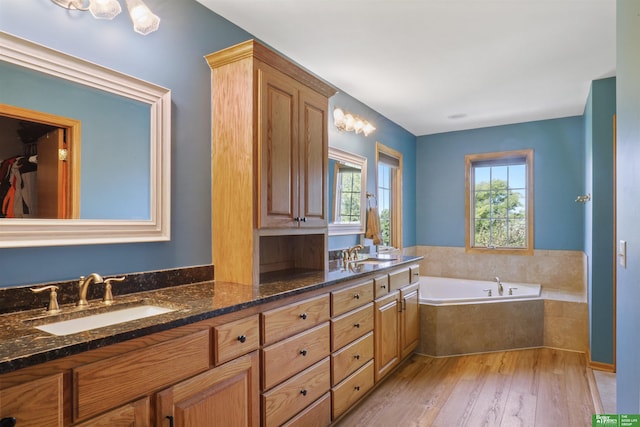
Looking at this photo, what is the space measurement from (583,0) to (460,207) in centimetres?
312

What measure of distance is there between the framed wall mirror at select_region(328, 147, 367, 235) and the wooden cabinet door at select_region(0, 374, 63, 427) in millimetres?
2367

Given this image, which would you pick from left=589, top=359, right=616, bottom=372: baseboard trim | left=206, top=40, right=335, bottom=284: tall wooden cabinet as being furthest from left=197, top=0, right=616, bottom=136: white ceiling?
left=589, top=359, right=616, bottom=372: baseboard trim

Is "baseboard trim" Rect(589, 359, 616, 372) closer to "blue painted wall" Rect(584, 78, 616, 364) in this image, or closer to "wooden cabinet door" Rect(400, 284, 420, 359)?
"blue painted wall" Rect(584, 78, 616, 364)

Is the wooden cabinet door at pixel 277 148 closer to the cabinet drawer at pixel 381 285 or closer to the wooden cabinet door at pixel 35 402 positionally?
the cabinet drawer at pixel 381 285

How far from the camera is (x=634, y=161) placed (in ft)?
4.17

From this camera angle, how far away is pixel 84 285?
1.49 metres

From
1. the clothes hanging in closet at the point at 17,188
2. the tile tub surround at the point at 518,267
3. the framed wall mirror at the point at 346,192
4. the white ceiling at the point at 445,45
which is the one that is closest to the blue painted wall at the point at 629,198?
the white ceiling at the point at 445,45

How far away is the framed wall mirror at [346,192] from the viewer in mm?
3243

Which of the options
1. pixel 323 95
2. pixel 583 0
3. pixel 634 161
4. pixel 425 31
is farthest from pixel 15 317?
pixel 583 0

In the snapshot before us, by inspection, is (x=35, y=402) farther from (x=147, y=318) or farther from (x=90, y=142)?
(x=90, y=142)

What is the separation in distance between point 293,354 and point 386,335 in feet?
3.80

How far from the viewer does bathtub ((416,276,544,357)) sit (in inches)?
135

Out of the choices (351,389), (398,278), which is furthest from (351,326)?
(398,278)

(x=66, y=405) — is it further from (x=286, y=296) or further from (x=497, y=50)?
(x=497, y=50)
